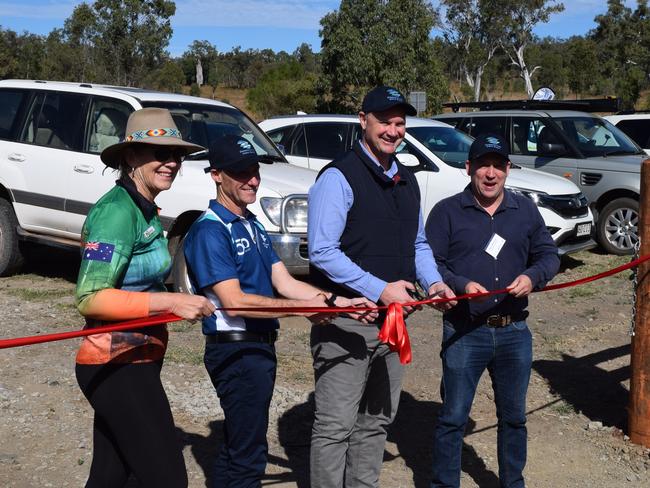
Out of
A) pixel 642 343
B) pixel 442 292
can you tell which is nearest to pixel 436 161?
pixel 642 343

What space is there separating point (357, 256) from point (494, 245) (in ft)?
2.37

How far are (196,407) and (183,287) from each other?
2.15 m

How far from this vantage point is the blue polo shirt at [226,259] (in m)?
3.19

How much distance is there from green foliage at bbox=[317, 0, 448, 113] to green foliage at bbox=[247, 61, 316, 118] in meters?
1.34

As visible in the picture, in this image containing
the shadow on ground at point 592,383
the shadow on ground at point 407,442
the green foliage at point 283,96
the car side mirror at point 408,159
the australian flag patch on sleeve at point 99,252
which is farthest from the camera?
the green foliage at point 283,96

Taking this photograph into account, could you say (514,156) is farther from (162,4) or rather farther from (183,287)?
(162,4)

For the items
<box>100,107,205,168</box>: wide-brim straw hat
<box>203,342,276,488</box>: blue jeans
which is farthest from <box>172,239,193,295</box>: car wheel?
<box>100,107,205,168</box>: wide-brim straw hat

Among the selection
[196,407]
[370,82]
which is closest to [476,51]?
[370,82]

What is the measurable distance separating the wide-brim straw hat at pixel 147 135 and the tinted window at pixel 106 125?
5.03 m

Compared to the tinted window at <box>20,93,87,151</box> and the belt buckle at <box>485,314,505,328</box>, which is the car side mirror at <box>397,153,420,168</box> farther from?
the belt buckle at <box>485,314,505,328</box>

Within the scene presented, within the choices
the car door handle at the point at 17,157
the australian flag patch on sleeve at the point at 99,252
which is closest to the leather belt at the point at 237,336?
the australian flag patch on sleeve at the point at 99,252

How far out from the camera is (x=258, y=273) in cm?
334

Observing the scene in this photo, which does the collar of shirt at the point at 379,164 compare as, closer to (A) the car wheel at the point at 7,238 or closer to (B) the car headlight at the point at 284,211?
(B) the car headlight at the point at 284,211

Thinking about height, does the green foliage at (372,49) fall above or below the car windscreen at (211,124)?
above
